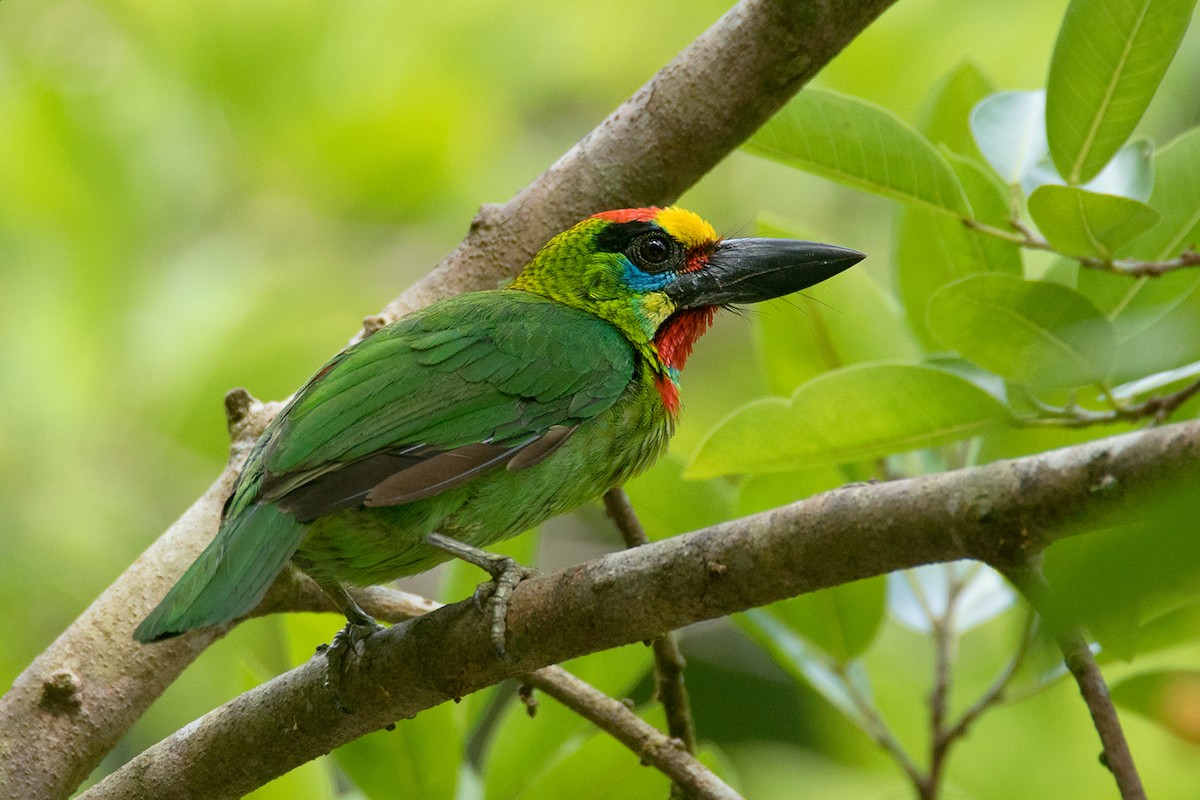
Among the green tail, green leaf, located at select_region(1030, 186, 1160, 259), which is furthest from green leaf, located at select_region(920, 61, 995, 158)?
the green tail

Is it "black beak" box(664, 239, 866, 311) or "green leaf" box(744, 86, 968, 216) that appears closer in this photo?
"green leaf" box(744, 86, 968, 216)

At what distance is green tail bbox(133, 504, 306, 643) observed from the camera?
189cm

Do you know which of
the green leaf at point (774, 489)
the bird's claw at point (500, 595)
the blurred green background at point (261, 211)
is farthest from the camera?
the blurred green background at point (261, 211)

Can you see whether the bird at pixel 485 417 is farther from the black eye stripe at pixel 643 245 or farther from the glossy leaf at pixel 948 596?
the glossy leaf at pixel 948 596

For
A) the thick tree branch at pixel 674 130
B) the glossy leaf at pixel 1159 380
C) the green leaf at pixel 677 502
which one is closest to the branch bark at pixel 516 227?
the thick tree branch at pixel 674 130

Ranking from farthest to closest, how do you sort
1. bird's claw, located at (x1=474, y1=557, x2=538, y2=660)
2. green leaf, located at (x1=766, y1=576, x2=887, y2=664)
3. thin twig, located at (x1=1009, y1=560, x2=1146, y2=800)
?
green leaf, located at (x1=766, y1=576, x2=887, y2=664), bird's claw, located at (x1=474, y1=557, x2=538, y2=660), thin twig, located at (x1=1009, y1=560, x2=1146, y2=800)

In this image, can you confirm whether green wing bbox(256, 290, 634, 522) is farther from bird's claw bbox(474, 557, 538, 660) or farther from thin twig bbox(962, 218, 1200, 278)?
thin twig bbox(962, 218, 1200, 278)

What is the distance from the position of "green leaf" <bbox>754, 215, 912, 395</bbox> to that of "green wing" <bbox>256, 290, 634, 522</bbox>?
0.36m

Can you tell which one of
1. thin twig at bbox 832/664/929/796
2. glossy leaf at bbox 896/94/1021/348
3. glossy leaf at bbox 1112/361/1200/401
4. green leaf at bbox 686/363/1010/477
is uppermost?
glossy leaf at bbox 896/94/1021/348

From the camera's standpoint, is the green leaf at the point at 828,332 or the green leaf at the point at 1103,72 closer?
the green leaf at the point at 1103,72

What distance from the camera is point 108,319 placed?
381 centimetres

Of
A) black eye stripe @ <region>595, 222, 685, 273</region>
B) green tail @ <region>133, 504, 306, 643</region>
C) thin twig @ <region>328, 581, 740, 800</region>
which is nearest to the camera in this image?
green tail @ <region>133, 504, 306, 643</region>

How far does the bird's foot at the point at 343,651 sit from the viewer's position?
1.96 meters

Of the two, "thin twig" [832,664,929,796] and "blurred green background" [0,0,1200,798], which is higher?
"blurred green background" [0,0,1200,798]
